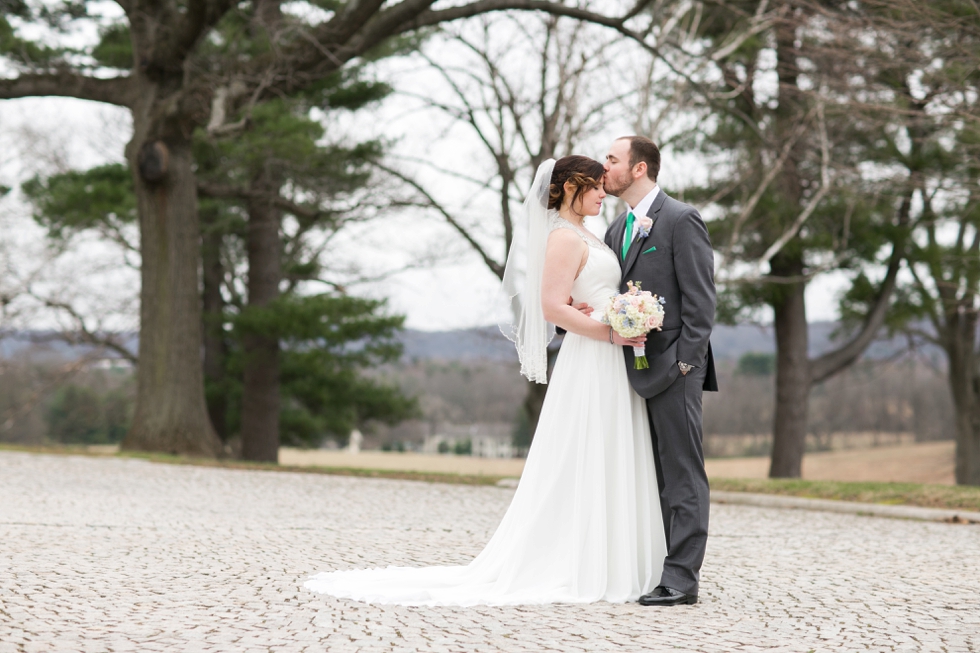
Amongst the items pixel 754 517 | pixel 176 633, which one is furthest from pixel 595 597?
pixel 754 517

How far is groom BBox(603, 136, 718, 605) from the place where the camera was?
4176 mm

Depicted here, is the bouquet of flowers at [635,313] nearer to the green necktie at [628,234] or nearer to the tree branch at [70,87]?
the green necktie at [628,234]

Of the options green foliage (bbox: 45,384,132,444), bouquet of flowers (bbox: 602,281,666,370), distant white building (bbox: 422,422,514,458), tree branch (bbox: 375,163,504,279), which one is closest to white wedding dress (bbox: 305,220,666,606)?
bouquet of flowers (bbox: 602,281,666,370)

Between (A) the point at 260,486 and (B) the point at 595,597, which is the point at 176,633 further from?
(A) the point at 260,486

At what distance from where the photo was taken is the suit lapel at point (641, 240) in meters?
4.45

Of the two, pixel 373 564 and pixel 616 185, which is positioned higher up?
pixel 616 185

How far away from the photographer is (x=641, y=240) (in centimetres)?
449

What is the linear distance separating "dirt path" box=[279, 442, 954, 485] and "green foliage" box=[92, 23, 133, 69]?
12.1 meters

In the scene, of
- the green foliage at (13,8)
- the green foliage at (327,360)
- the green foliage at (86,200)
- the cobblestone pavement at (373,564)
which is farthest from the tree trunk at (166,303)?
the cobblestone pavement at (373,564)

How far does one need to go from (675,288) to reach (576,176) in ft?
2.42

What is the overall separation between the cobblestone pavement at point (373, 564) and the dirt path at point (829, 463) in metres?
18.3

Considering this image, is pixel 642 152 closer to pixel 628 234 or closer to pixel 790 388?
pixel 628 234


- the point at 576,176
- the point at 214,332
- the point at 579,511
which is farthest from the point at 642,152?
the point at 214,332

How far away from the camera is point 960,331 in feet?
63.4
